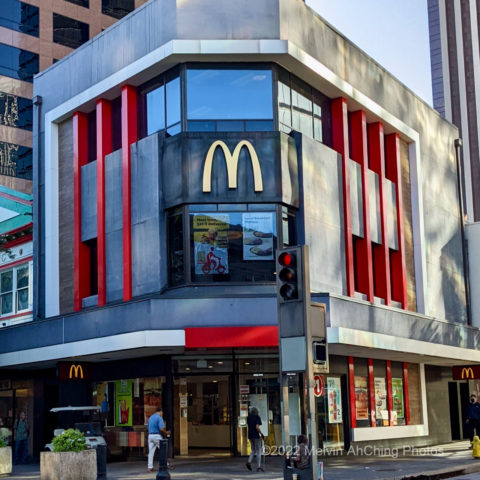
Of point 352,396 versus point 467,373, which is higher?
point 467,373

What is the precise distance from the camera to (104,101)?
2838cm

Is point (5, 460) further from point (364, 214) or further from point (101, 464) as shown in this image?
point (364, 214)

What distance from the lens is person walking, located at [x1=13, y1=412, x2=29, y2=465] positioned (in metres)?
29.6

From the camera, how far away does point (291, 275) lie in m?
15.7

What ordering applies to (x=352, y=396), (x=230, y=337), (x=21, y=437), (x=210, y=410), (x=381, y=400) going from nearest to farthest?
(x=230, y=337), (x=210, y=410), (x=352, y=396), (x=381, y=400), (x=21, y=437)

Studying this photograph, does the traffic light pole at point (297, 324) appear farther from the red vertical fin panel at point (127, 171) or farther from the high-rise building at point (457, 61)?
the high-rise building at point (457, 61)

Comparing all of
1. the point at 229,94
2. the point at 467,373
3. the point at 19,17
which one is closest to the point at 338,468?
the point at 229,94

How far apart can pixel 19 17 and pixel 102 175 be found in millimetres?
30075

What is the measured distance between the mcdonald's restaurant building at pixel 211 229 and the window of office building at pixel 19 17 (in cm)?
2401

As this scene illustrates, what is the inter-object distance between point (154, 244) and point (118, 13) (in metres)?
38.5

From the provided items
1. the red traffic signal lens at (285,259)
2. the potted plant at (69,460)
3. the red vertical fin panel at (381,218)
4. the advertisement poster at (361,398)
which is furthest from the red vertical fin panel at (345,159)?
the red traffic signal lens at (285,259)

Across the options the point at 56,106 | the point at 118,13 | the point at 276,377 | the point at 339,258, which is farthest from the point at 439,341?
the point at 118,13

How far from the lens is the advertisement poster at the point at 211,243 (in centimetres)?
2472

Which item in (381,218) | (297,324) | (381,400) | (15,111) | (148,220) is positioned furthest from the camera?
(15,111)
